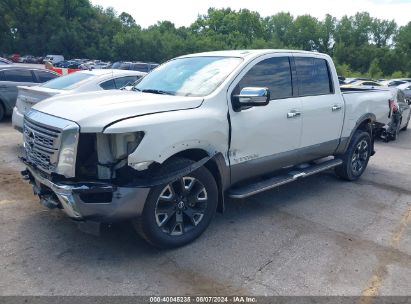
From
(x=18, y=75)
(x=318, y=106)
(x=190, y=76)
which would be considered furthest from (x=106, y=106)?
(x=18, y=75)

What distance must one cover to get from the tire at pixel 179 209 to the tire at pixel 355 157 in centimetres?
312

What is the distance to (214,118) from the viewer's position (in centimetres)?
405

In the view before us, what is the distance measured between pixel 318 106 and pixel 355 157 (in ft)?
5.63

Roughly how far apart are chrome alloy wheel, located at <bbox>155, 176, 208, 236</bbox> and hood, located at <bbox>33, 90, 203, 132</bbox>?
75cm

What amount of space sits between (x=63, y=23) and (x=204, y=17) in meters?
41.6

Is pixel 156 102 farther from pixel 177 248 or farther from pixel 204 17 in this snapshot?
pixel 204 17

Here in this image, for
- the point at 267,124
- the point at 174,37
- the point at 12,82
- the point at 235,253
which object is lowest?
the point at 235,253

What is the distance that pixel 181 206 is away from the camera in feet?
12.8

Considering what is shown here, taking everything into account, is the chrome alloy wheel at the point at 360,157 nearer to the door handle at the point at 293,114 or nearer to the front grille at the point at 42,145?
the door handle at the point at 293,114

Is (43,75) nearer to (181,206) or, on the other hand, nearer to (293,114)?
(293,114)

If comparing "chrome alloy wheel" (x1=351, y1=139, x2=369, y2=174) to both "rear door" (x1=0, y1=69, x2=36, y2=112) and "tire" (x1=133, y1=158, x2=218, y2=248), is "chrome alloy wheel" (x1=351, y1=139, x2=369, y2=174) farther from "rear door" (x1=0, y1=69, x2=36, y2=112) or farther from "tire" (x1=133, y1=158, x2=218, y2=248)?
"rear door" (x1=0, y1=69, x2=36, y2=112)

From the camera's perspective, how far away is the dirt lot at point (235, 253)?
335 cm

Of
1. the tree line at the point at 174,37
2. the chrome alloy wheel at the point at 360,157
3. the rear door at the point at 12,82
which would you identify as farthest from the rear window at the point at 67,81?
the tree line at the point at 174,37

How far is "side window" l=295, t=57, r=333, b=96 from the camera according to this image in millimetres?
5262
